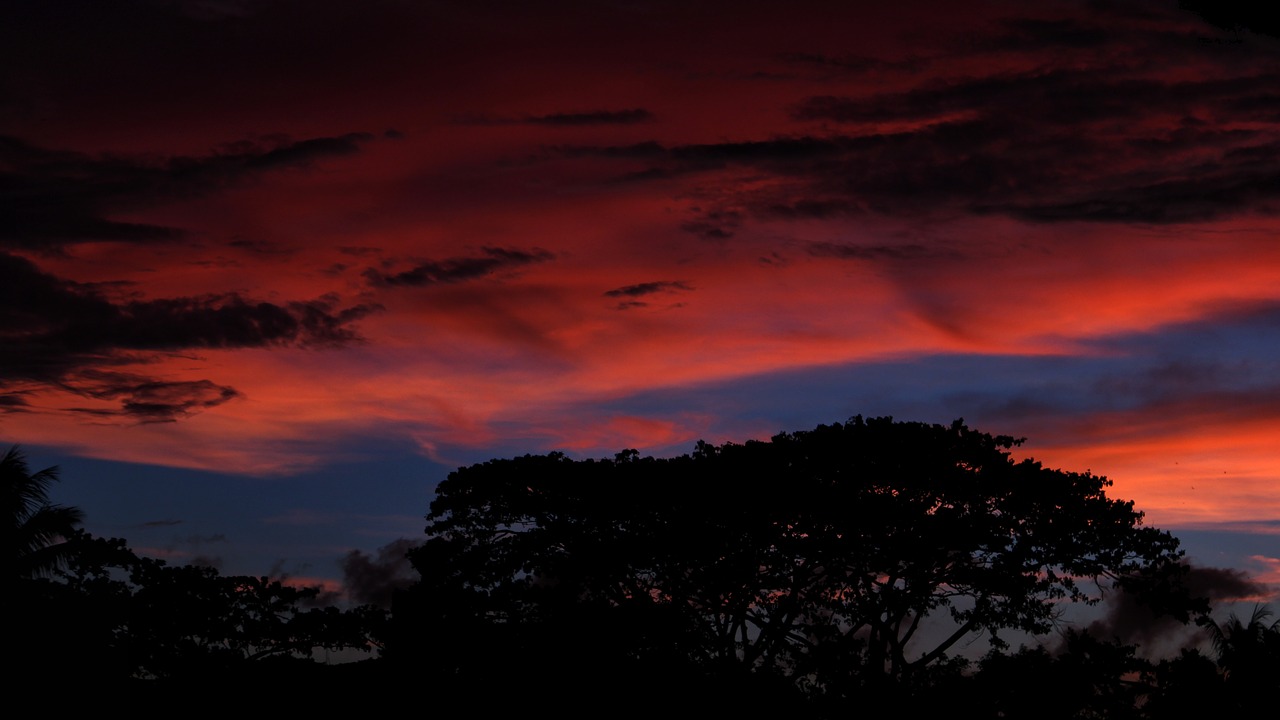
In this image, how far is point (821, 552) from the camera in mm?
27688

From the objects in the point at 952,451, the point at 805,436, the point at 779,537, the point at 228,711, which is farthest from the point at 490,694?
the point at 952,451

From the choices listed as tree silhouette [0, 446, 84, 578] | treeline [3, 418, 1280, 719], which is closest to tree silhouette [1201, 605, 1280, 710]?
treeline [3, 418, 1280, 719]

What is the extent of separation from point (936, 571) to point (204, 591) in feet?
55.4

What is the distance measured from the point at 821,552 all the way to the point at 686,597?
3520 millimetres

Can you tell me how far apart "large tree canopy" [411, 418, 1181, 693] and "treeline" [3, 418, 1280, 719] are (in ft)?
0.16

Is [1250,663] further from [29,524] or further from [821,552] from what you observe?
[29,524]

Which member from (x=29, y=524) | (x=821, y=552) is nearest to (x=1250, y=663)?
(x=821, y=552)

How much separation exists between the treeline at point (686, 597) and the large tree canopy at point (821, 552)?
1.9 inches

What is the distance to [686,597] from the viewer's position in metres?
28.7

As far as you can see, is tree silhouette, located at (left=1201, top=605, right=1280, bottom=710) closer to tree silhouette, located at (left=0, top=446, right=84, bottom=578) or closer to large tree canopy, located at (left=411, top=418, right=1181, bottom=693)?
large tree canopy, located at (left=411, top=418, right=1181, bottom=693)

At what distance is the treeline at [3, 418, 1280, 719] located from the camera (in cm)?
2617

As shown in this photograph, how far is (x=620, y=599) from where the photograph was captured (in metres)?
29.1

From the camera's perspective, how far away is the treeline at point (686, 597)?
26.2 metres

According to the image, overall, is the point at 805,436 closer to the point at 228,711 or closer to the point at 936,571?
the point at 936,571
